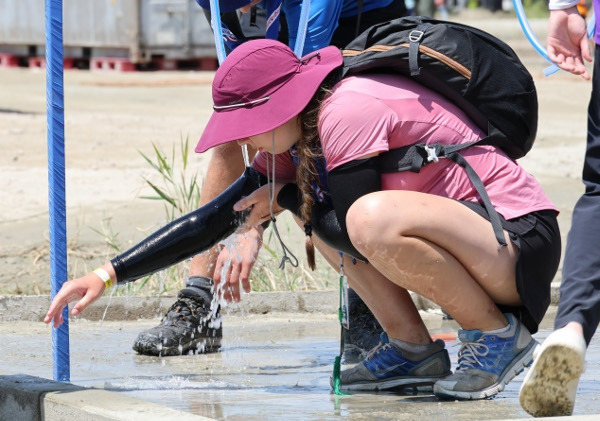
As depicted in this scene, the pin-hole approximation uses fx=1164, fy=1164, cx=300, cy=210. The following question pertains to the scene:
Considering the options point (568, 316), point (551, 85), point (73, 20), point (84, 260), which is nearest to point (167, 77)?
point (73, 20)

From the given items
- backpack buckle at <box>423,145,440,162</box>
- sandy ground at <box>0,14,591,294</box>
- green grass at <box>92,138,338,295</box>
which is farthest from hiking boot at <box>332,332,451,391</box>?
sandy ground at <box>0,14,591,294</box>

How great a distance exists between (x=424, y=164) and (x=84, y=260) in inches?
119

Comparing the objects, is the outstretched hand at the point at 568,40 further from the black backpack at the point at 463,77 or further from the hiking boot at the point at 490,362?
the hiking boot at the point at 490,362

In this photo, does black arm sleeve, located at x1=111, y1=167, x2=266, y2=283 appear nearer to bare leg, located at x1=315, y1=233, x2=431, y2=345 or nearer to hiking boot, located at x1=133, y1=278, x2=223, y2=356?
bare leg, located at x1=315, y1=233, x2=431, y2=345

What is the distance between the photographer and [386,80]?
3508 millimetres

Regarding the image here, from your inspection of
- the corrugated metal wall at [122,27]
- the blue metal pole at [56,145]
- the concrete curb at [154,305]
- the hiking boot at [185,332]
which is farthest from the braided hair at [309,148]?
the corrugated metal wall at [122,27]

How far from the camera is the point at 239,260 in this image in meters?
3.83

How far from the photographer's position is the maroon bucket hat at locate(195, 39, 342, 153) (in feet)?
11.1

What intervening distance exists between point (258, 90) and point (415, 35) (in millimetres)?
501

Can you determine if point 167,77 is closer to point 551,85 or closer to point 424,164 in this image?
point 551,85

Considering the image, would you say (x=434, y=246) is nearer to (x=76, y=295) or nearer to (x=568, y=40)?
(x=568, y=40)

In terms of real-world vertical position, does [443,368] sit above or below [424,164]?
below

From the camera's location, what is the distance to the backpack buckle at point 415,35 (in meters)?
3.46

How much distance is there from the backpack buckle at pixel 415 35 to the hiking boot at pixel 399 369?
999 mm
